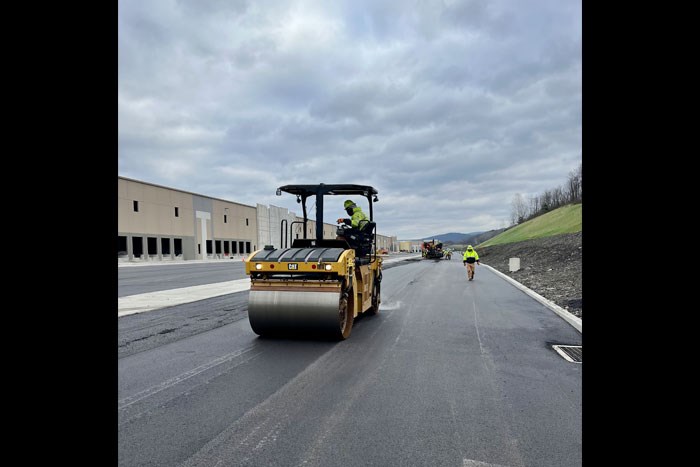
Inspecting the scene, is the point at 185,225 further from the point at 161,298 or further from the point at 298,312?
the point at 298,312

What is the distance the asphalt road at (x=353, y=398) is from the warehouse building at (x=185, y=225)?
95.9 feet

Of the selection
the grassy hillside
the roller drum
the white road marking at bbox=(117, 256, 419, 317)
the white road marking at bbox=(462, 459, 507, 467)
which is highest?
the grassy hillside

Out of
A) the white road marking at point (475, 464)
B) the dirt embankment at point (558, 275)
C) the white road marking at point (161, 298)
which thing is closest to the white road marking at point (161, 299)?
the white road marking at point (161, 298)

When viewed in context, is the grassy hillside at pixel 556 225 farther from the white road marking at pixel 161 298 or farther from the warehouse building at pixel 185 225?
the warehouse building at pixel 185 225

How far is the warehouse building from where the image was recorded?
1684 inches

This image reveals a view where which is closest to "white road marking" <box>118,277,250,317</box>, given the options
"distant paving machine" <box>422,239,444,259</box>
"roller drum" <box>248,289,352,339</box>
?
"roller drum" <box>248,289,352,339</box>

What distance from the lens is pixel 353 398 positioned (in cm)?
437

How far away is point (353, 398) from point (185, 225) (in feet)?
168

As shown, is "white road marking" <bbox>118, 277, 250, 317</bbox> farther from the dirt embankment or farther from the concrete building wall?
the concrete building wall

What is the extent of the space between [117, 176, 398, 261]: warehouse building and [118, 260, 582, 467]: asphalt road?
29216mm

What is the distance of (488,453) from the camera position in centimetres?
325

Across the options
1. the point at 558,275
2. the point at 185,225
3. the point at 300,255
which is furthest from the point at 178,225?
the point at 300,255
